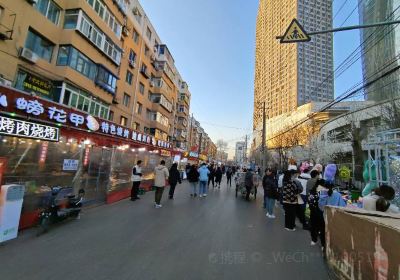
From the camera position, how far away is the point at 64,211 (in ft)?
21.5

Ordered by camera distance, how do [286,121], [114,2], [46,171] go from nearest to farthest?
[46,171], [114,2], [286,121]

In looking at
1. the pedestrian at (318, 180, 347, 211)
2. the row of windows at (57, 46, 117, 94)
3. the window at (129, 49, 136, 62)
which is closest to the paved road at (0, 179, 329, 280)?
the pedestrian at (318, 180, 347, 211)

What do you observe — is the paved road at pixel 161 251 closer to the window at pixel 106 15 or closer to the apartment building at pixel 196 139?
the window at pixel 106 15

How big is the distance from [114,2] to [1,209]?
20786 millimetres

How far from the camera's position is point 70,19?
16188 mm

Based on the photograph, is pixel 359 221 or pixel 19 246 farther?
pixel 19 246

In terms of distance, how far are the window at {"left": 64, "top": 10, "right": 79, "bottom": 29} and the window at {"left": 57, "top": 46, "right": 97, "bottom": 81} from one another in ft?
5.30

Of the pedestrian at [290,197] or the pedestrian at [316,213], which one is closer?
the pedestrian at [316,213]

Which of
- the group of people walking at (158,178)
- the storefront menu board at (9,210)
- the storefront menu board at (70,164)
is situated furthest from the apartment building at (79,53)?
the storefront menu board at (9,210)

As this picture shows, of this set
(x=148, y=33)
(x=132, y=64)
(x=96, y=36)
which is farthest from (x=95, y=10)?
(x=148, y=33)

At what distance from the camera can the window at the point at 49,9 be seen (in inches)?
570

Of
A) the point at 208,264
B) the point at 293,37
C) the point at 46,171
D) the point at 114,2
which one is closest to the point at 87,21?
the point at 114,2

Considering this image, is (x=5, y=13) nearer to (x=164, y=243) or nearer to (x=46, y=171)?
(x=46, y=171)

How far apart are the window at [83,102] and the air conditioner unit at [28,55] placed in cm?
260
